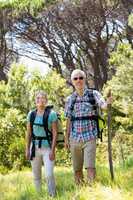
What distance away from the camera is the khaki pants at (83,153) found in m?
6.96

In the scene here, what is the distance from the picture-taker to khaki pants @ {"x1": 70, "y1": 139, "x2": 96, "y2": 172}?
274 inches

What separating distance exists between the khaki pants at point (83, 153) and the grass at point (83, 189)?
0.79ft

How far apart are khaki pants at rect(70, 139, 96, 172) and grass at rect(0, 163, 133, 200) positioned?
0.24m

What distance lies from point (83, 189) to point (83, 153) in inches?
37.0

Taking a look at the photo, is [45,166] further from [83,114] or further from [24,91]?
[24,91]

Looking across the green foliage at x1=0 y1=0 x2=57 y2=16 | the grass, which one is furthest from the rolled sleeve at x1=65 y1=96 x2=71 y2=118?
the green foliage at x1=0 y1=0 x2=57 y2=16

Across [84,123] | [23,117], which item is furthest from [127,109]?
[84,123]

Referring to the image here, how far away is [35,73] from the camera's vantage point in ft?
78.7

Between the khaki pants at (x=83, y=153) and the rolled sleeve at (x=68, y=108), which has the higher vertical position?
the rolled sleeve at (x=68, y=108)

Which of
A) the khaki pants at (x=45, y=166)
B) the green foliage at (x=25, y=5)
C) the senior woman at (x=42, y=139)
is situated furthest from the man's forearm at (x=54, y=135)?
the green foliage at (x=25, y=5)

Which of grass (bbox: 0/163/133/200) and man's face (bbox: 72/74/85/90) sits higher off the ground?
man's face (bbox: 72/74/85/90)

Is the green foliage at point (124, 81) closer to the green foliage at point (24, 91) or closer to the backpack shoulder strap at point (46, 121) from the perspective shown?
the green foliage at point (24, 91)

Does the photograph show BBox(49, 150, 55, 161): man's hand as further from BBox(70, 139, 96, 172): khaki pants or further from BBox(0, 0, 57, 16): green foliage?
BBox(0, 0, 57, 16): green foliage

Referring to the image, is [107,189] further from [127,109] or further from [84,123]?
[127,109]
